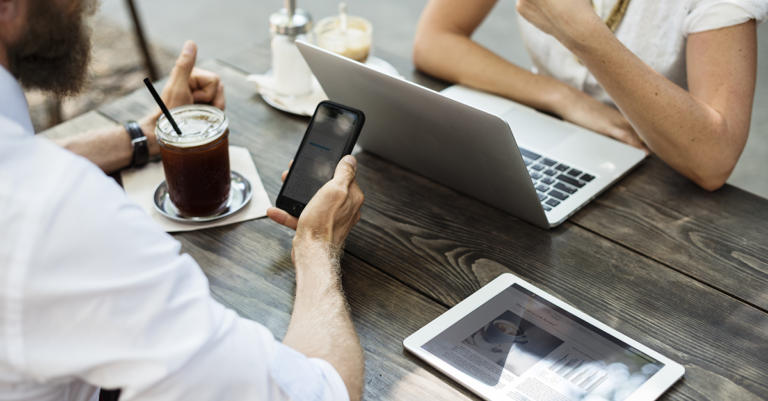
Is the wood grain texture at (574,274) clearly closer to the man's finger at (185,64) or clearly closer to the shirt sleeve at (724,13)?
the man's finger at (185,64)

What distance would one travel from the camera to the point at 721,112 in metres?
1.20

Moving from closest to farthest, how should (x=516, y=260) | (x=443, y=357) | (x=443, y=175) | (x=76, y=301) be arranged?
1. (x=76, y=301)
2. (x=443, y=357)
3. (x=516, y=260)
4. (x=443, y=175)

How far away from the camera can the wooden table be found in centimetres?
81

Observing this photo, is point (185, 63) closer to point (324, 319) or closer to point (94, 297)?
point (324, 319)

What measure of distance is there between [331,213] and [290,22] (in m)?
0.53

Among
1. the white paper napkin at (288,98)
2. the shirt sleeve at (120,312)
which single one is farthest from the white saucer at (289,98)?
the shirt sleeve at (120,312)

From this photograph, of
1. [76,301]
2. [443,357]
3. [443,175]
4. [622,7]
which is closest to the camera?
[76,301]

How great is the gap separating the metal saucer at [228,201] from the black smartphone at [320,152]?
93 millimetres

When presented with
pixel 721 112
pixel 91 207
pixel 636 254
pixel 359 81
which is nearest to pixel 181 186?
pixel 359 81

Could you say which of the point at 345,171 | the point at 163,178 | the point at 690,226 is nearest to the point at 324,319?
the point at 345,171

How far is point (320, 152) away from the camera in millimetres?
994

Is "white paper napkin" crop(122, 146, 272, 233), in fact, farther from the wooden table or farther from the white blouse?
the white blouse

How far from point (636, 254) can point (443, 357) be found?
14.2 inches

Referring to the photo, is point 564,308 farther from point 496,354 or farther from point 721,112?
point 721,112
